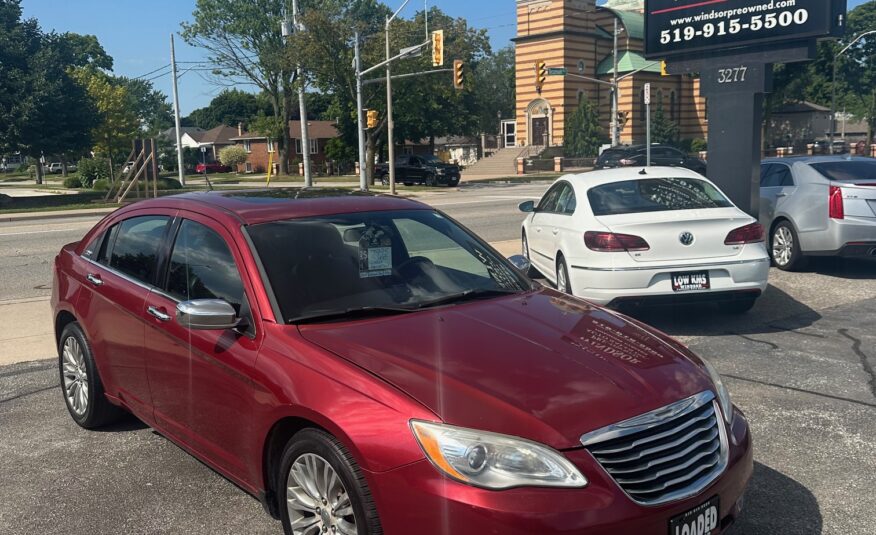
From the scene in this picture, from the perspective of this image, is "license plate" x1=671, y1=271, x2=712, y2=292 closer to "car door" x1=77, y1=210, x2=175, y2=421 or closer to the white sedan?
the white sedan

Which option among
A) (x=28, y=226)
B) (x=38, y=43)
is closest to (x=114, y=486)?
(x=28, y=226)

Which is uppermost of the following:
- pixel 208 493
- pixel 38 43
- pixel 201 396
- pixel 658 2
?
pixel 38 43

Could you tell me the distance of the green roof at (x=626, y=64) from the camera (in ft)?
202

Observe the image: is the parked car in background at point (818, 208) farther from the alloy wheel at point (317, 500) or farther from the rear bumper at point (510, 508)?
the alloy wheel at point (317, 500)

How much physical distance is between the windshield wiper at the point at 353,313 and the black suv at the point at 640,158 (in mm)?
33229

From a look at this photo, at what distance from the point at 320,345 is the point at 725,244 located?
17.0ft

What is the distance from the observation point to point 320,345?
3.22 meters

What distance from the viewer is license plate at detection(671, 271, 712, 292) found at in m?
7.21

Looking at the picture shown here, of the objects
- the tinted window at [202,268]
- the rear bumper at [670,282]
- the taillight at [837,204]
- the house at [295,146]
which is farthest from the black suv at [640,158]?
the house at [295,146]

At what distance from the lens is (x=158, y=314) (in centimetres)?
408

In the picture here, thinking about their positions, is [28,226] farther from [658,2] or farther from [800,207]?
[800,207]

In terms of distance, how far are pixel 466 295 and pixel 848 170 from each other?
8.29 meters

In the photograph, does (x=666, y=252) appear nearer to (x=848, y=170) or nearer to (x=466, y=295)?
(x=466, y=295)

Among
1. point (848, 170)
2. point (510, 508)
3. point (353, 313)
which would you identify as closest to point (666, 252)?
point (353, 313)
